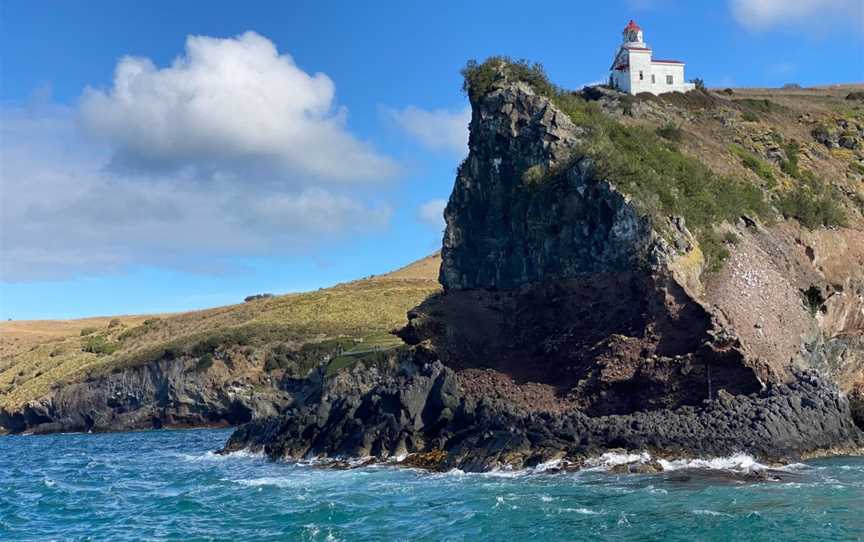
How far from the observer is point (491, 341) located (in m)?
40.8

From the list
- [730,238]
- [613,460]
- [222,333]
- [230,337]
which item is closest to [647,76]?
[730,238]

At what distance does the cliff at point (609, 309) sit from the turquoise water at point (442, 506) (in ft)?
9.06

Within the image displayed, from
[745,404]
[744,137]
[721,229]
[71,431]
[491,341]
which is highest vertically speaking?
[744,137]

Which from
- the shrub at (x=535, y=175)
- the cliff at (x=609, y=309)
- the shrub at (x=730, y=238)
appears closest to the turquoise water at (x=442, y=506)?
the cliff at (x=609, y=309)

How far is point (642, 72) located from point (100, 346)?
63443 mm

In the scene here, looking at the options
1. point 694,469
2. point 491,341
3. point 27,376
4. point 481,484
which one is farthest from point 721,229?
point 27,376

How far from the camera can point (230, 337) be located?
75625 millimetres

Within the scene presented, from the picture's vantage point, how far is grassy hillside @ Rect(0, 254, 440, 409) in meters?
75.2

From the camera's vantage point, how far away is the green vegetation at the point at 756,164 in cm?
4769

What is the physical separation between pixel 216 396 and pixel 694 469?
168 feet

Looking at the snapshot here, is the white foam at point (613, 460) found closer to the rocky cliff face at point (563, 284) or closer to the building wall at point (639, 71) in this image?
the rocky cliff face at point (563, 284)

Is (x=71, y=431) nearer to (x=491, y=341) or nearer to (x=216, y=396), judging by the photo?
(x=216, y=396)

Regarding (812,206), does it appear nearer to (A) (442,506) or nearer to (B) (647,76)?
(B) (647,76)

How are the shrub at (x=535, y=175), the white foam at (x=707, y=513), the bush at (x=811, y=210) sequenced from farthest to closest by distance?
the bush at (x=811, y=210) < the shrub at (x=535, y=175) < the white foam at (x=707, y=513)
